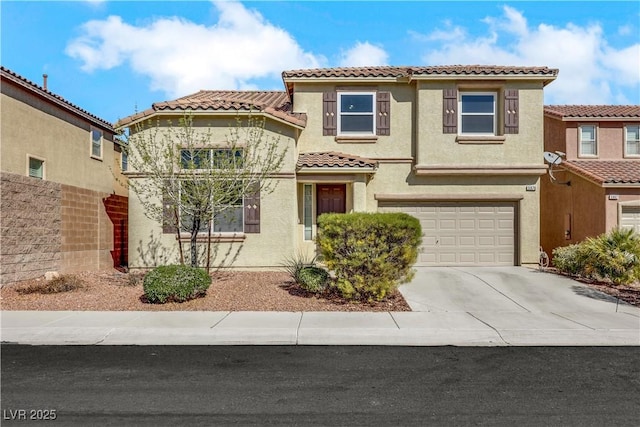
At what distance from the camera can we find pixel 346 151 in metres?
16.0

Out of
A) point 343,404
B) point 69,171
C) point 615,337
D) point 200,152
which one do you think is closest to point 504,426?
point 343,404

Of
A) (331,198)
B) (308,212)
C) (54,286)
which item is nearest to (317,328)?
(54,286)

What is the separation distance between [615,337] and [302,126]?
966 centimetres

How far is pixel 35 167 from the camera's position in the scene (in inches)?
539

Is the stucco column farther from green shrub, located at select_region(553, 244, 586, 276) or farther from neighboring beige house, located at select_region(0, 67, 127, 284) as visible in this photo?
neighboring beige house, located at select_region(0, 67, 127, 284)

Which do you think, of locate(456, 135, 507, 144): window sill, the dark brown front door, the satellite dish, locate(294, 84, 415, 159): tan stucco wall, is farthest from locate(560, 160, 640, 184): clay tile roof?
the dark brown front door

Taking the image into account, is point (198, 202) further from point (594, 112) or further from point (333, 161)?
point (594, 112)

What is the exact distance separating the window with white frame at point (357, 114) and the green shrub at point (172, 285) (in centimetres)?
765

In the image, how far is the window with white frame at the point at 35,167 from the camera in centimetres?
1342

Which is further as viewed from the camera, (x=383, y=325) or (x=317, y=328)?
(x=383, y=325)

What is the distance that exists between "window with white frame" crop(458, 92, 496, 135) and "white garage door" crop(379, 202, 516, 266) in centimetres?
245

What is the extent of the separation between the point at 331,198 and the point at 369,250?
572 cm

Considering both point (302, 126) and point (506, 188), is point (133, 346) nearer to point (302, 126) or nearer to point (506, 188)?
point (302, 126)

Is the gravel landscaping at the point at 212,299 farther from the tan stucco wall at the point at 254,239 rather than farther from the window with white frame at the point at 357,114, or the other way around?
the window with white frame at the point at 357,114
